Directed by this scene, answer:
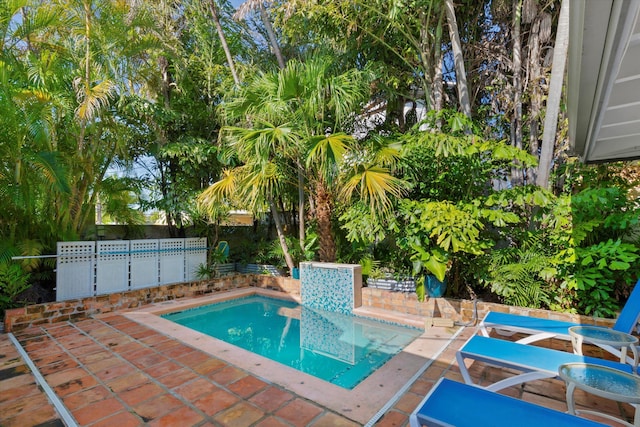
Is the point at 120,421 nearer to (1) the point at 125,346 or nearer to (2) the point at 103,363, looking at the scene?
(2) the point at 103,363

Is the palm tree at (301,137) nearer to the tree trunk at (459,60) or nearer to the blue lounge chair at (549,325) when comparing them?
the tree trunk at (459,60)

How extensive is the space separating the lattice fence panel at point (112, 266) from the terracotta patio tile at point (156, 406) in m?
4.63

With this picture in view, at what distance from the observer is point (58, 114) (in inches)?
245

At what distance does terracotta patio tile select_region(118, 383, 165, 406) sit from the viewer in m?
3.00

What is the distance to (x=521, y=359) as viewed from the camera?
270cm

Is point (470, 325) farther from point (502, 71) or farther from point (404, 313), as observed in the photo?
point (502, 71)

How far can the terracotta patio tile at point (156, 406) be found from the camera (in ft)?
9.04

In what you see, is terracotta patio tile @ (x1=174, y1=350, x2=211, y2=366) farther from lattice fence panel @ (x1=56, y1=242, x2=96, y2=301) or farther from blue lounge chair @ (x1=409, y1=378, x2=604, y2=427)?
lattice fence panel @ (x1=56, y1=242, x2=96, y2=301)

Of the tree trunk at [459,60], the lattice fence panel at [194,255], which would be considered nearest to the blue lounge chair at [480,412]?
the tree trunk at [459,60]

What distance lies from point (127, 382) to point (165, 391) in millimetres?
530

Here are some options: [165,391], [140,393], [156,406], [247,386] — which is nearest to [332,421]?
[247,386]

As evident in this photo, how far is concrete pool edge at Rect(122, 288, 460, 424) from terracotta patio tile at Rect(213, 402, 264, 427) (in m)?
0.49

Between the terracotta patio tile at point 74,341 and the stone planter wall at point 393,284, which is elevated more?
the stone planter wall at point 393,284

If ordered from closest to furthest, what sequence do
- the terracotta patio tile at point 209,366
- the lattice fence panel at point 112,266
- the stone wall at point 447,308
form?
the terracotta patio tile at point 209,366
the stone wall at point 447,308
the lattice fence panel at point 112,266
